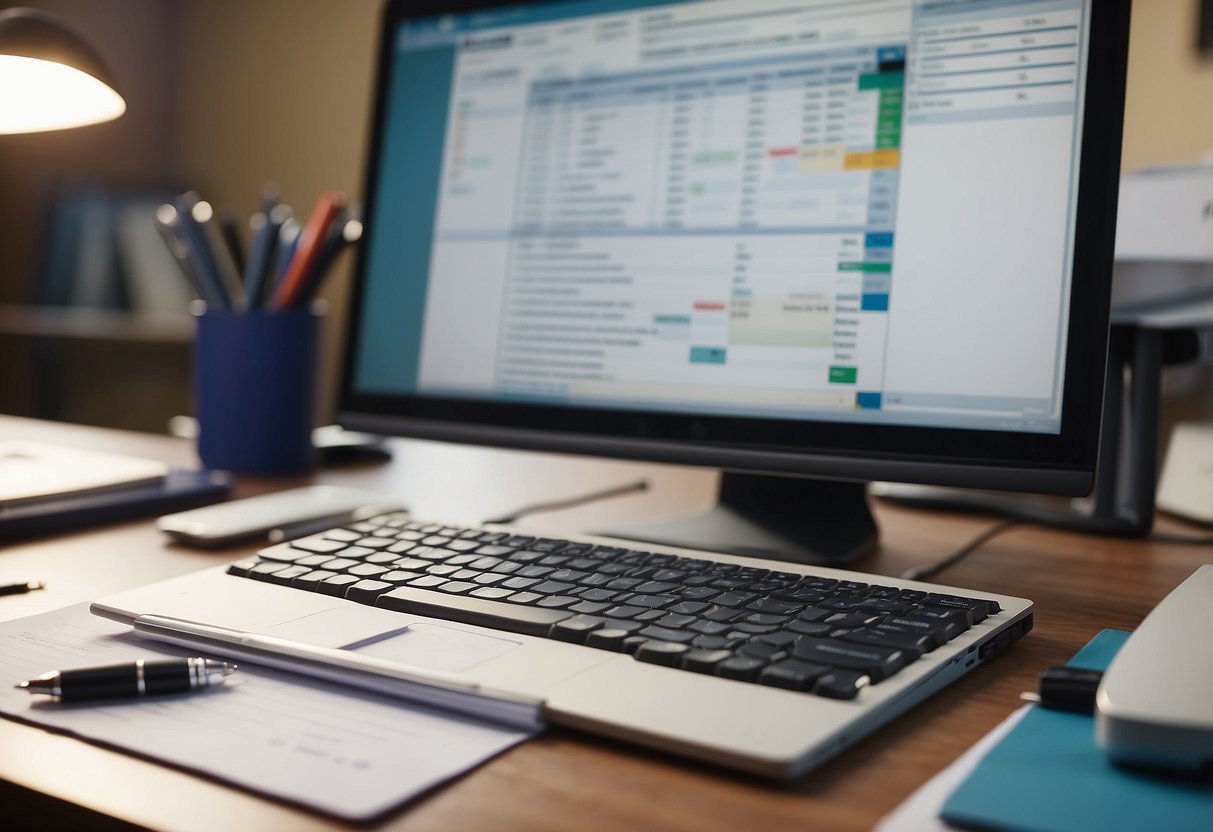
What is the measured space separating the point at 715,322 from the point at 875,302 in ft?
0.34

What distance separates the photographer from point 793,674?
0.39 m

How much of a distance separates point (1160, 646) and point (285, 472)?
2.60ft

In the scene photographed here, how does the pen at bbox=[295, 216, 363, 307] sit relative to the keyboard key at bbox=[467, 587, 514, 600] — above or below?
above

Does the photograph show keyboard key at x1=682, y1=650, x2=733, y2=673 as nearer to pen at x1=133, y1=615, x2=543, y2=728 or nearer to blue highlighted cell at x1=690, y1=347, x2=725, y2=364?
pen at x1=133, y1=615, x2=543, y2=728

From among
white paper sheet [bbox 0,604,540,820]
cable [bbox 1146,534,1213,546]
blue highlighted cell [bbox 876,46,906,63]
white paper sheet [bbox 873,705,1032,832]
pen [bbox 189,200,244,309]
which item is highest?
blue highlighted cell [bbox 876,46,906,63]

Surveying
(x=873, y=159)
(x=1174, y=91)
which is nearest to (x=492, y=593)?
(x=873, y=159)

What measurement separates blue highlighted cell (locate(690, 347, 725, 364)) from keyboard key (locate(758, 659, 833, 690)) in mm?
300

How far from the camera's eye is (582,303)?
2.41ft

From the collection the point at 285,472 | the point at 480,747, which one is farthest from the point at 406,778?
the point at 285,472

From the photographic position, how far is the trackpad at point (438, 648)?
1.42 feet

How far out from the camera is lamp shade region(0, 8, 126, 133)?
78 centimetres

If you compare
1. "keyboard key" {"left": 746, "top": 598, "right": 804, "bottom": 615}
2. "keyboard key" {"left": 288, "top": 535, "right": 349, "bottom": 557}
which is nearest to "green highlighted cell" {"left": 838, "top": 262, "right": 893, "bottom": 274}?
"keyboard key" {"left": 746, "top": 598, "right": 804, "bottom": 615}

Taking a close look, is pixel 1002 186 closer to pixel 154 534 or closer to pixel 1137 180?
pixel 1137 180

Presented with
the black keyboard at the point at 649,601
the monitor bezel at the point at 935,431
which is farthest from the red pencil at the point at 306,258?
the black keyboard at the point at 649,601
